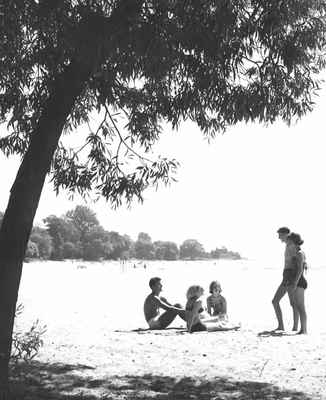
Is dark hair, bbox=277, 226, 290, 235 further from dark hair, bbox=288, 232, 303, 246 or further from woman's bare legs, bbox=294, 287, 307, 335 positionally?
woman's bare legs, bbox=294, 287, 307, 335

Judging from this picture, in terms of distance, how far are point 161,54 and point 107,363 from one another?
14.5ft

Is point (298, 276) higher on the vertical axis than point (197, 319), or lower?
higher

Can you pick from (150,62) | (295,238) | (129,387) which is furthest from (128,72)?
(295,238)

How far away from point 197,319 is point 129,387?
480 cm

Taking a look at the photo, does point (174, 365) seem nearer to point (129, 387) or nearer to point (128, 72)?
point (129, 387)

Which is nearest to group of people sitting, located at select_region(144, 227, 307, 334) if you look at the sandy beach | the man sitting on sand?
the man sitting on sand

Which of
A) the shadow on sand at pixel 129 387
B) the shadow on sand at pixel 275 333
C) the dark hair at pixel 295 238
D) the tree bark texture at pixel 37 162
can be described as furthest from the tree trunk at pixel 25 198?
the dark hair at pixel 295 238

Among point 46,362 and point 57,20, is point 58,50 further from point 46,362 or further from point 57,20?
point 46,362

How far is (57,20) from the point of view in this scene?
585cm

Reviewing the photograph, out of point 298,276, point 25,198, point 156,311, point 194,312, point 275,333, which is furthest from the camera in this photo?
point 156,311

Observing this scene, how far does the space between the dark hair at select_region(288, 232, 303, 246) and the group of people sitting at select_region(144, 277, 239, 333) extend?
1901 mm

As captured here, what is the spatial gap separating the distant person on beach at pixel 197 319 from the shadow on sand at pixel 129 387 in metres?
3.93

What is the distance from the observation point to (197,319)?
11609 millimetres

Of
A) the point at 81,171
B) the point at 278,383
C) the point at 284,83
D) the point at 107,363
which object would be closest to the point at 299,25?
the point at 284,83
